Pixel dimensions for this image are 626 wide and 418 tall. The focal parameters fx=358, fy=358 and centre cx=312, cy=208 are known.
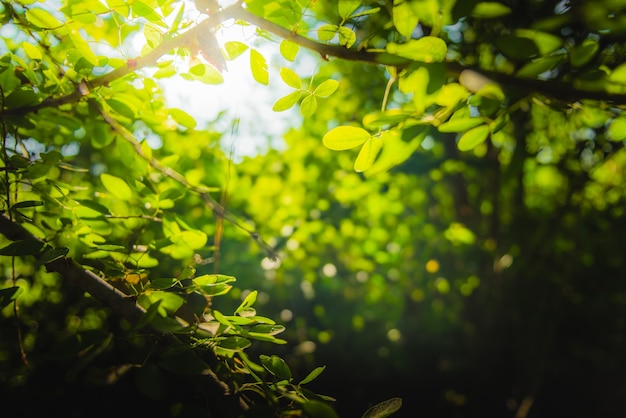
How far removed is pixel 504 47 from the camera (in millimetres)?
645

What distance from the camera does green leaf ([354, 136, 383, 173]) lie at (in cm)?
78

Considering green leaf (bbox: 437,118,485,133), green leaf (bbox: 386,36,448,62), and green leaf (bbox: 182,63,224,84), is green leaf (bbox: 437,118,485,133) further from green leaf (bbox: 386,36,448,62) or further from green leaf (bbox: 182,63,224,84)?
green leaf (bbox: 182,63,224,84)

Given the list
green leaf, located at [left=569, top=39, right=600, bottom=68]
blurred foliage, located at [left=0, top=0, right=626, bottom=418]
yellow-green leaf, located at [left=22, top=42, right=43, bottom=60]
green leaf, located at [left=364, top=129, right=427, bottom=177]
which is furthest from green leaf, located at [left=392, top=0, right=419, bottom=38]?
yellow-green leaf, located at [left=22, top=42, right=43, bottom=60]

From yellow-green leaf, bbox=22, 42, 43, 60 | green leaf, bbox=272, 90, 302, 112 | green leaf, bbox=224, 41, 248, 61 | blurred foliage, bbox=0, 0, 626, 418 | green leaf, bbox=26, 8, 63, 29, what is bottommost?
blurred foliage, bbox=0, 0, 626, 418

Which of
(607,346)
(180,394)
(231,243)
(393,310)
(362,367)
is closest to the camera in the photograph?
(180,394)

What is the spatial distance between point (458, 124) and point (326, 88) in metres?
0.31

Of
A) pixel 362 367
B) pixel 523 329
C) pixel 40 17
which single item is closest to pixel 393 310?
pixel 362 367

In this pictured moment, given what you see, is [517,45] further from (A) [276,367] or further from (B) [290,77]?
(A) [276,367]

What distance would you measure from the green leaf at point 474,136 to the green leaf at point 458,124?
34mm

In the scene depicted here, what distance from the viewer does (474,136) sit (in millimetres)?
840

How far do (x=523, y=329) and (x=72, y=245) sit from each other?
3.93 meters

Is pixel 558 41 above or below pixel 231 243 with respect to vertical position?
above

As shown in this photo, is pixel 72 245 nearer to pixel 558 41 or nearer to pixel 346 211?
pixel 558 41

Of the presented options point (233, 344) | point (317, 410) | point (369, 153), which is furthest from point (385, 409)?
point (369, 153)
